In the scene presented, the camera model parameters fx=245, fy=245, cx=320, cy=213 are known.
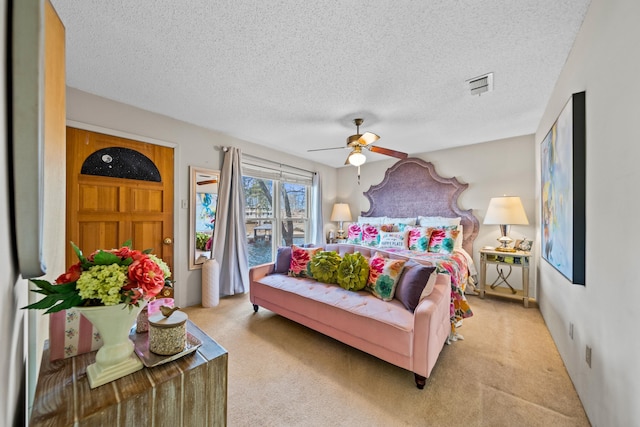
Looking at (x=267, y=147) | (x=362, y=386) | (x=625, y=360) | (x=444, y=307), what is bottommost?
(x=362, y=386)

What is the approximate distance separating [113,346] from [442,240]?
375cm

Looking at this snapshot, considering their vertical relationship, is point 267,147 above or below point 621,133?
above

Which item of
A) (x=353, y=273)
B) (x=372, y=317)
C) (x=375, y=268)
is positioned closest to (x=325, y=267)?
(x=353, y=273)

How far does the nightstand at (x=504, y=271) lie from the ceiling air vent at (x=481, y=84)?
7.32ft

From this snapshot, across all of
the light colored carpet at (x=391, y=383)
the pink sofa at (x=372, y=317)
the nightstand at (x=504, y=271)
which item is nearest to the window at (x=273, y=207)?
the pink sofa at (x=372, y=317)

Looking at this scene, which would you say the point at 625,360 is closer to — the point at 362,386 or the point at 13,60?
the point at 362,386

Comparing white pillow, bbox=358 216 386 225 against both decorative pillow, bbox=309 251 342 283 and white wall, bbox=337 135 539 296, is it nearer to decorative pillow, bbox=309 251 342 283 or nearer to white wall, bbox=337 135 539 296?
white wall, bbox=337 135 539 296

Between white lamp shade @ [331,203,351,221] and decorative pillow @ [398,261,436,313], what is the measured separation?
3.15 m

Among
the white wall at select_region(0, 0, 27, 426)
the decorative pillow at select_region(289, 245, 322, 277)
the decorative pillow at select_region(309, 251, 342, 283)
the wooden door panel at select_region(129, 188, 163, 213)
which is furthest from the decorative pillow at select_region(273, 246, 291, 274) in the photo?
the white wall at select_region(0, 0, 27, 426)

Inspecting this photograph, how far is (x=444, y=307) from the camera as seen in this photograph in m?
2.05

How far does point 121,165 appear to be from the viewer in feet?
8.68

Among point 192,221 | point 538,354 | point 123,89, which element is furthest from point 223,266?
point 538,354

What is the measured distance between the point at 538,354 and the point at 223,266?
3649mm

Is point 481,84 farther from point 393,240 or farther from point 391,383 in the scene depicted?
point 391,383
